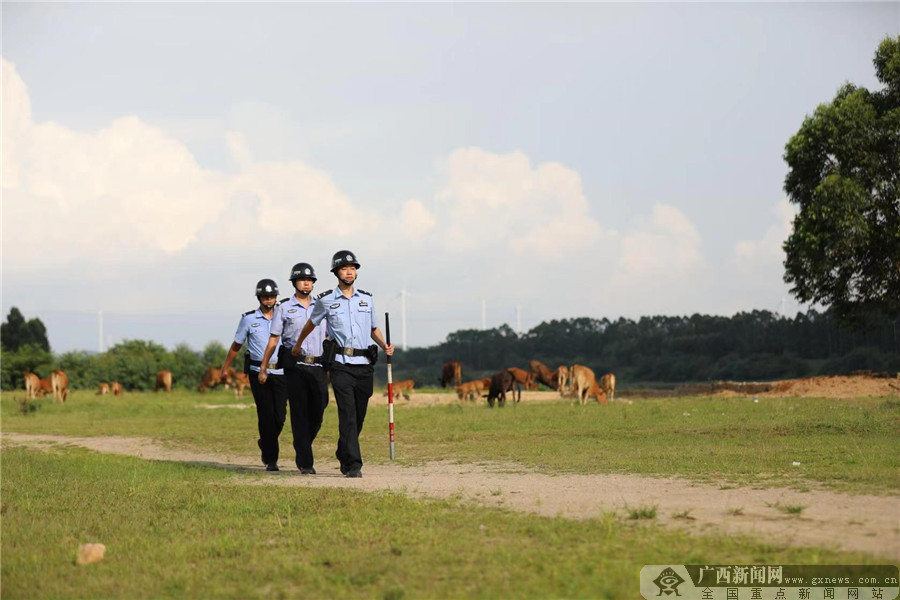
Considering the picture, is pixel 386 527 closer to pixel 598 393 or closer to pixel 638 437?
pixel 638 437

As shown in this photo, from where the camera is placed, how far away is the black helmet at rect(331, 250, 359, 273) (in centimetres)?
1287

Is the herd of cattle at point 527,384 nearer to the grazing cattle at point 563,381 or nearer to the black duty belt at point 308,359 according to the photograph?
the grazing cattle at point 563,381

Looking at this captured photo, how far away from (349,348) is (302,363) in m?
1.44

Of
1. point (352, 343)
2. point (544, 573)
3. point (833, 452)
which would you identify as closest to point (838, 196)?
point (833, 452)

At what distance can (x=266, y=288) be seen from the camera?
15.6 meters

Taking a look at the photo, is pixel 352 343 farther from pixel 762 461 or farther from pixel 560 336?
pixel 560 336

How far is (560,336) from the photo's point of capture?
8819 cm

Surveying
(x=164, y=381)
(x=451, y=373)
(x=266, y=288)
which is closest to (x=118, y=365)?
(x=164, y=381)

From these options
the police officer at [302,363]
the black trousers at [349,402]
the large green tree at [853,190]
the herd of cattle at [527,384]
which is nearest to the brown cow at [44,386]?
the herd of cattle at [527,384]

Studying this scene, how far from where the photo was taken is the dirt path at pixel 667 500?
7.48 metres

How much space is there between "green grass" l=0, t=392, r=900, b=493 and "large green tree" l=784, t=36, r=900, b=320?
8981 millimetres

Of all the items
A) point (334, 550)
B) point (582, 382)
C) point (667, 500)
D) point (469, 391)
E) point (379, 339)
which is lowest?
point (334, 550)

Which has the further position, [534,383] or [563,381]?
[534,383]

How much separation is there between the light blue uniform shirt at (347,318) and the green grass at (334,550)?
236 centimetres
